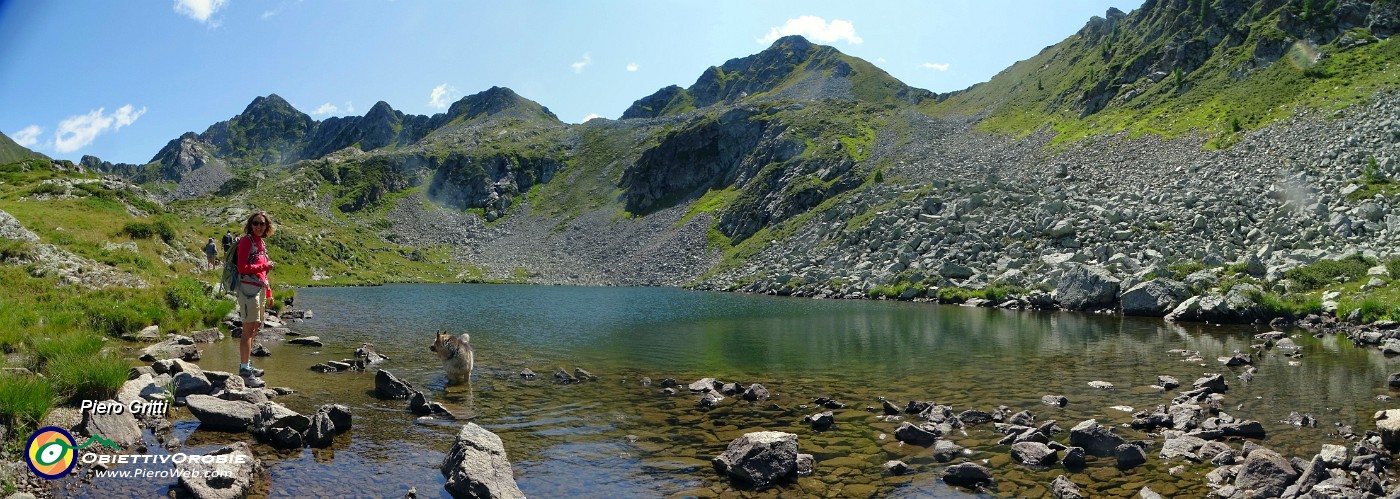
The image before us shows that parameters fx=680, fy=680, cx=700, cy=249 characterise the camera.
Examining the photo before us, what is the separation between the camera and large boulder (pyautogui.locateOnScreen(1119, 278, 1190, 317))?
4359cm

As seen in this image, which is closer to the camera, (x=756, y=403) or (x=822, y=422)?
(x=822, y=422)

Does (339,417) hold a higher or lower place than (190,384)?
lower

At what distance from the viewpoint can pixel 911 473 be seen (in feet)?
38.2

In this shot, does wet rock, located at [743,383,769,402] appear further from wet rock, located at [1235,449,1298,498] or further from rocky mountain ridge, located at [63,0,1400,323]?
rocky mountain ridge, located at [63,0,1400,323]

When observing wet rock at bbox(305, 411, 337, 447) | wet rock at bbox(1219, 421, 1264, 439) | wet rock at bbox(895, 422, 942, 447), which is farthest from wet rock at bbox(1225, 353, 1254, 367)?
wet rock at bbox(305, 411, 337, 447)

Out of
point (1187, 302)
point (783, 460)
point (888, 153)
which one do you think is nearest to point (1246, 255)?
point (1187, 302)

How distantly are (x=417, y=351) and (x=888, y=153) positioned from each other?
12255 centimetres

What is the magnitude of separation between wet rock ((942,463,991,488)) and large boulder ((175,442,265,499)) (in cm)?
1045

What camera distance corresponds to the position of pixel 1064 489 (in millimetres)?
10586

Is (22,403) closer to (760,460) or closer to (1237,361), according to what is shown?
(760,460)

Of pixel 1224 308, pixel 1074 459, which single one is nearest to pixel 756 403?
pixel 1074 459

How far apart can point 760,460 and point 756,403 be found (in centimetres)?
629

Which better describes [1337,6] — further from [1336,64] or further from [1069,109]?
[1069,109]

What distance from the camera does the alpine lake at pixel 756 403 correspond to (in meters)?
10.9
